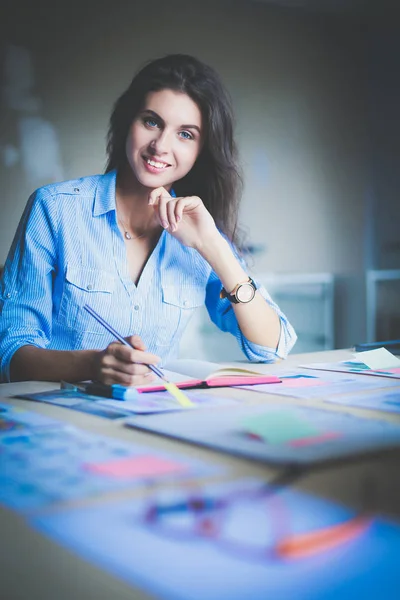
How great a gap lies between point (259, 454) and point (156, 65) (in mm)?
1211

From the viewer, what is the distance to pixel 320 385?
1.11 meters

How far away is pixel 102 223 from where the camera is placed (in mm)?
1572

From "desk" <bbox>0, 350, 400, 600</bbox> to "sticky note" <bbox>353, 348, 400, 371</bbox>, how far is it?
431 mm

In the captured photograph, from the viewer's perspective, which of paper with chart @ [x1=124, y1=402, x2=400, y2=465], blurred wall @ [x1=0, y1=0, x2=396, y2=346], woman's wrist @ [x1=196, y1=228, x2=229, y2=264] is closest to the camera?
paper with chart @ [x1=124, y1=402, x2=400, y2=465]

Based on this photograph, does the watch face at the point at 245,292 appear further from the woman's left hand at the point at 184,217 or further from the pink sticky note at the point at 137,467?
the pink sticky note at the point at 137,467

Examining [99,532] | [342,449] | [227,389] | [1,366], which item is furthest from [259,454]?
[1,366]

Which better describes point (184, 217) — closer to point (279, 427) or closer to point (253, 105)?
point (279, 427)

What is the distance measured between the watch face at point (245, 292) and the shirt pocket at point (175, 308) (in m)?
0.17

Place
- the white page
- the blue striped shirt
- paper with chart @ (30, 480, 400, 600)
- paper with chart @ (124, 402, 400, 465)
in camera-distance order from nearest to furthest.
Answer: paper with chart @ (30, 480, 400, 600)
paper with chart @ (124, 402, 400, 465)
the white page
the blue striped shirt

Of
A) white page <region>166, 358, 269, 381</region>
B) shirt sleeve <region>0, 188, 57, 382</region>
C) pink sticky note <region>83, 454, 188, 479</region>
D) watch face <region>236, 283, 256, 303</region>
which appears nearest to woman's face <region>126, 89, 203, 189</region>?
shirt sleeve <region>0, 188, 57, 382</region>

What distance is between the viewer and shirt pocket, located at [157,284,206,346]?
1.60 m

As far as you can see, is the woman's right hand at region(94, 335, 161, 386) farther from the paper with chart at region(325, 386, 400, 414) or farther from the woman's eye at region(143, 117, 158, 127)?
the woman's eye at region(143, 117, 158, 127)

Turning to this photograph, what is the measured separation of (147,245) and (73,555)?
125 cm

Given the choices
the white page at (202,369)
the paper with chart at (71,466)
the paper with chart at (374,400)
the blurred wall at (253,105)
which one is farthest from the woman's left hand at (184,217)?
the blurred wall at (253,105)
